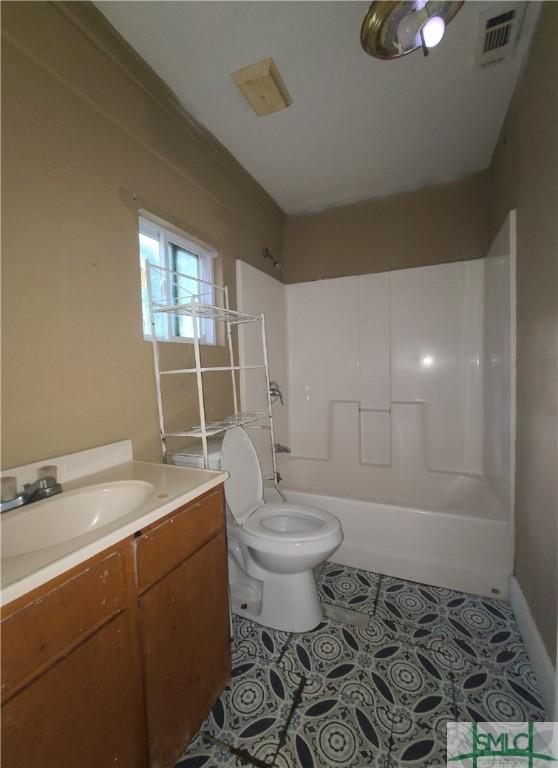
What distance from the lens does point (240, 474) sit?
5.12 feet

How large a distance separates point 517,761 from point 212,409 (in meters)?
1.76

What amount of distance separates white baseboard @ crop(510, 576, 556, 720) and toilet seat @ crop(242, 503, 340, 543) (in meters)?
0.82

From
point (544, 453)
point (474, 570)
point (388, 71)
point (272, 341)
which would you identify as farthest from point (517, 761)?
point (388, 71)

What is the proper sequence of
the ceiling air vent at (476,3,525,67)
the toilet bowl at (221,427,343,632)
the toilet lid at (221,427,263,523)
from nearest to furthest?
the ceiling air vent at (476,3,525,67)
the toilet bowl at (221,427,343,632)
the toilet lid at (221,427,263,523)

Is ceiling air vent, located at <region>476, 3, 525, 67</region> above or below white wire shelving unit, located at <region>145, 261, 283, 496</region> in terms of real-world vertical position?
above

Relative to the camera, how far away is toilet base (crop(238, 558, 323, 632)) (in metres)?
1.43

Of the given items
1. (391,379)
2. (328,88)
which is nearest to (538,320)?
(391,379)

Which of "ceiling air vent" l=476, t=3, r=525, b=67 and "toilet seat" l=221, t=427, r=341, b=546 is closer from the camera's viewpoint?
"ceiling air vent" l=476, t=3, r=525, b=67

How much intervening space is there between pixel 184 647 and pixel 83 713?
31cm

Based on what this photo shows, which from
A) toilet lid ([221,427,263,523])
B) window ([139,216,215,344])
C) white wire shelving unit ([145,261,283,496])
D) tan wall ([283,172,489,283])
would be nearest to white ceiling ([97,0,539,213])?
tan wall ([283,172,489,283])

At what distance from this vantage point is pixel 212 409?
6.14 feet

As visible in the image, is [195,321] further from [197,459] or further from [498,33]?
[498,33]

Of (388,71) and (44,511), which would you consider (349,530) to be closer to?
(44,511)

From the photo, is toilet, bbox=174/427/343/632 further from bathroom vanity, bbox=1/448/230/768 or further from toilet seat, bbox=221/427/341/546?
bathroom vanity, bbox=1/448/230/768
